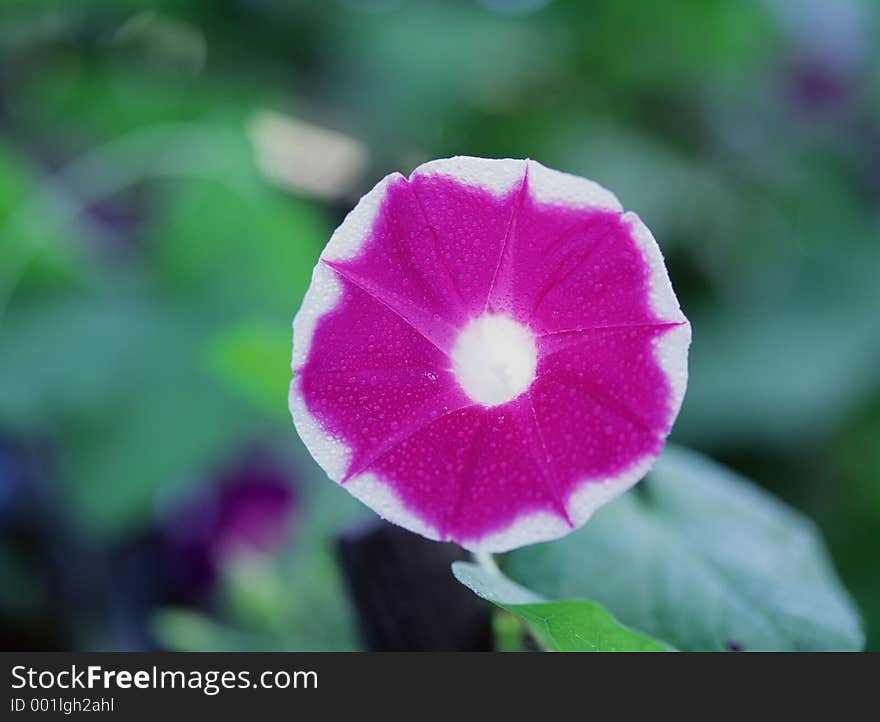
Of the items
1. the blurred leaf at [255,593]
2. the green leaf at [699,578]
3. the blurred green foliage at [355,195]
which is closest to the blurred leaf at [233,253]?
the blurred green foliage at [355,195]

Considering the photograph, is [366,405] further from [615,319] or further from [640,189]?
[640,189]

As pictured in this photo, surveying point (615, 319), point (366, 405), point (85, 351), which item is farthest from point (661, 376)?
point (85, 351)

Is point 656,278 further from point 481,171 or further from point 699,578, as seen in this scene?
point 699,578

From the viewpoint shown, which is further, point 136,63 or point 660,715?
point 136,63

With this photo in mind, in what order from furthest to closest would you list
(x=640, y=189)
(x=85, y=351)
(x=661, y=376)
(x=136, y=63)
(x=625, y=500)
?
(x=136, y=63), (x=640, y=189), (x=85, y=351), (x=625, y=500), (x=661, y=376)

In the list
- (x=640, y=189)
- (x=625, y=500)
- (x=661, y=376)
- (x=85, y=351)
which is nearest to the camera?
(x=661, y=376)

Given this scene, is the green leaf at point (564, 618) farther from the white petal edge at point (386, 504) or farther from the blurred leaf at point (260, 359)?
the blurred leaf at point (260, 359)
